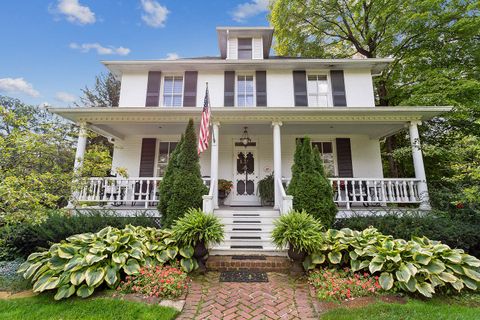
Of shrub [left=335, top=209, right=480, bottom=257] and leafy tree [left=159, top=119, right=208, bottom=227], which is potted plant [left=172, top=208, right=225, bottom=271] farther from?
shrub [left=335, top=209, right=480, bottom=257]

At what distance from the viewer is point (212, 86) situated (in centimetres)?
911

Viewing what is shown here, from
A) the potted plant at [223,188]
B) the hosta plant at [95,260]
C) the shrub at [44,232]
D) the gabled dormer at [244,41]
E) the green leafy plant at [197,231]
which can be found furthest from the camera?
the gabled dormer at [244,41]

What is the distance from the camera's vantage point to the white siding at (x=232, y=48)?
32.9 ft

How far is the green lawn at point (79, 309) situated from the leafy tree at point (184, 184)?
88.8 inches

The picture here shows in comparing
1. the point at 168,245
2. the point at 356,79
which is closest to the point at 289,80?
the point at 356,79

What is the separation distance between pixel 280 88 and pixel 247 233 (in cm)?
611

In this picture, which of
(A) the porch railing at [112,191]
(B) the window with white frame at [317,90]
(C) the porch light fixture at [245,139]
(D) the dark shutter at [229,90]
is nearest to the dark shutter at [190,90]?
(D) the dark shutter at [229,90]

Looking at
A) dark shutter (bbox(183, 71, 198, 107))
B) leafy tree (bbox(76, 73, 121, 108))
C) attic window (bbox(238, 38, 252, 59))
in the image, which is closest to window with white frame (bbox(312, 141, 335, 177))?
attic window (bbox(238, 38, 252, 59))

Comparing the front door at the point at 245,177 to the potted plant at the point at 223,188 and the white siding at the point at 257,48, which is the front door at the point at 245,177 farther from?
the white siding at the point at 257,48

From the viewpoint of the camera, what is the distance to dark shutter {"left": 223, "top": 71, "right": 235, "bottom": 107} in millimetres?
8812

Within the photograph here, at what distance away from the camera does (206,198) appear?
5402mm

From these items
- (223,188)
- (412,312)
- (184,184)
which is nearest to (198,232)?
(184,184)

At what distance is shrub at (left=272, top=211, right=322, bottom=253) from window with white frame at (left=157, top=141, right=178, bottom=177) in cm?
592

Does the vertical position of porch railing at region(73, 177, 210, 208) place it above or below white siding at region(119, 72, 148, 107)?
below
